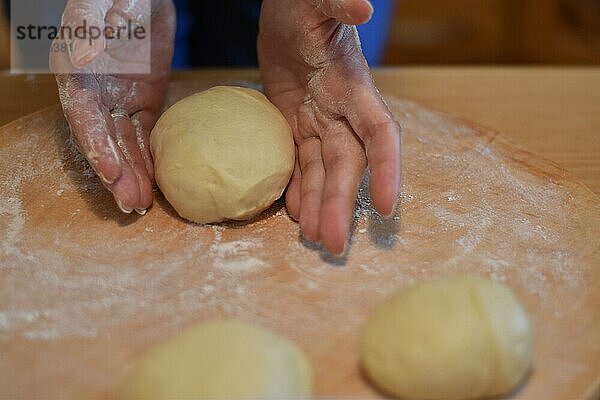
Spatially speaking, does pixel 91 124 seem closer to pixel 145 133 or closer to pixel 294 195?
pixel 145 133

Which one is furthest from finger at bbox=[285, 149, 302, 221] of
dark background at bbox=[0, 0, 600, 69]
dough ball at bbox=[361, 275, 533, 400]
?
dark background at bbox=[0, 0, 600, 69]

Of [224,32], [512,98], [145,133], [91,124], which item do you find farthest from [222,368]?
[224,32]

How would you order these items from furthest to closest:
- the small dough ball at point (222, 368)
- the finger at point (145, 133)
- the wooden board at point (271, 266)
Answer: the finger at point (145, 133), the wooden board at point (271, 266), the small dough ball at point (222, 368)

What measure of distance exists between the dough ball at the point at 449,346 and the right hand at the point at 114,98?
64cm

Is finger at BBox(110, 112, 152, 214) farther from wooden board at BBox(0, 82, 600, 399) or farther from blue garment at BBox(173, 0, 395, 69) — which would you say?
blue garment at BBox(173, 0, 395, 69)

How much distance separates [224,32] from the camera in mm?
2381

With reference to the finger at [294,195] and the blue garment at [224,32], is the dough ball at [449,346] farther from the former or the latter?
the blue garment at [224,32]

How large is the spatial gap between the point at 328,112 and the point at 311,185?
0.20 metres

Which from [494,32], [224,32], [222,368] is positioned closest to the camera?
[222,368]

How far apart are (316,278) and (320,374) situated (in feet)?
0.79

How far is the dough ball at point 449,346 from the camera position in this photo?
103cm

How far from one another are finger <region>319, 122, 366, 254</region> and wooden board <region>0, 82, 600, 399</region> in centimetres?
7

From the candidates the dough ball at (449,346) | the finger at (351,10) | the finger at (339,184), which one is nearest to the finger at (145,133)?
the finger at (339,184)

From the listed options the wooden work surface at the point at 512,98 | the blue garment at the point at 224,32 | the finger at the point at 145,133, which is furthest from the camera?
the blue garment at the point at 224,32
